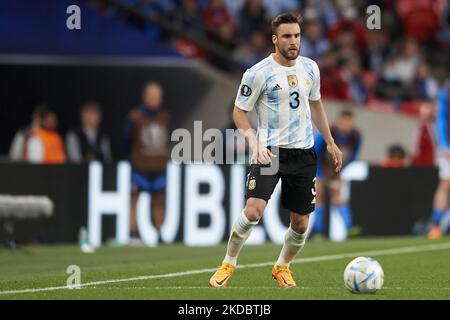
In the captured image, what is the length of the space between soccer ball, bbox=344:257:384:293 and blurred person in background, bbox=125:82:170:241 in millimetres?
7951

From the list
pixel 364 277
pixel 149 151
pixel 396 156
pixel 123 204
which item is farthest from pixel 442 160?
pixel 364 277

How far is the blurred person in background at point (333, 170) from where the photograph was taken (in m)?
18.4

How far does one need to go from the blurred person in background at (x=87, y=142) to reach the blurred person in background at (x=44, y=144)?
43 centimetres

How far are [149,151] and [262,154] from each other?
8.43m

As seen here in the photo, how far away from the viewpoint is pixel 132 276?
1166 centimetres

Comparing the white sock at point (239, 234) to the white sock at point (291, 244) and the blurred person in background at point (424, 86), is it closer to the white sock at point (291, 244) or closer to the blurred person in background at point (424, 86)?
the white sock at point (291, 244)

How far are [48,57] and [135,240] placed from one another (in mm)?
4374

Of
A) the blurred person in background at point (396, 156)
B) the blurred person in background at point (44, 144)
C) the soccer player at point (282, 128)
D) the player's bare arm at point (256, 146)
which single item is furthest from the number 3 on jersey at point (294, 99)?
the blurred person in background at point (396, 156)

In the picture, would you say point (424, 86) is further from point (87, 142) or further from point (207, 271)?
point (207, 271)

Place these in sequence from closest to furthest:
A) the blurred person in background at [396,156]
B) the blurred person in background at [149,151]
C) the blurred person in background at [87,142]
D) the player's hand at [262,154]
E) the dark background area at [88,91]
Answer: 1. the player's hand at [262,154]
2. the blurred person in background at [149,151]
3. the blurred person in background at [87,142]
4. the blurred person in background at [396,156]
5. the dark background area at [88,91]

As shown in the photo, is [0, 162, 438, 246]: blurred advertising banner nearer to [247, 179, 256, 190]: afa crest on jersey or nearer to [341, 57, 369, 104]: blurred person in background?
[341, 57, 369, 104]: blurred person in background

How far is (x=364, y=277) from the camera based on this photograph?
9.70m
